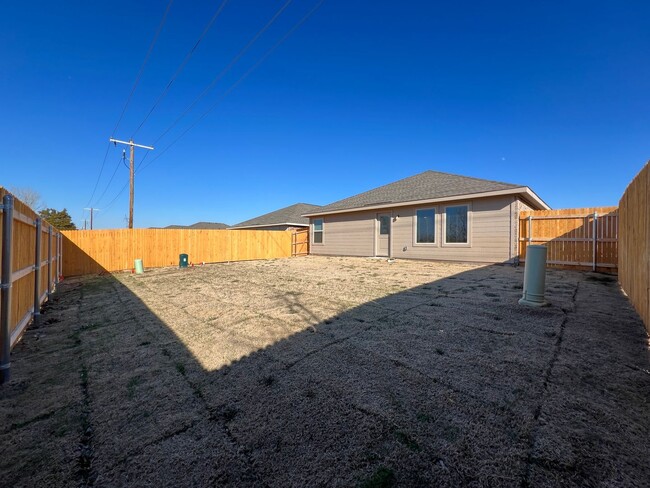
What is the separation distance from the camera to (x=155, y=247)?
12.5 meters

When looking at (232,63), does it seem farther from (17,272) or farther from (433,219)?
(433,219)

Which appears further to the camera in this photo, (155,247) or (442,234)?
(155,247)

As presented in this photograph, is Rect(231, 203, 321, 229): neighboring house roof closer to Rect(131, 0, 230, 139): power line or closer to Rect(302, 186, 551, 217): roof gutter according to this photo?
Rect(302, 186, 551, 217): roof gutter

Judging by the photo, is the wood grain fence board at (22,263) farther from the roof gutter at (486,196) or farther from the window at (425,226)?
the window at (425,226)

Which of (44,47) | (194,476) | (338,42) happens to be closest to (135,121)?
(44,47)

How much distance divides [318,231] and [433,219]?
7.51 metres

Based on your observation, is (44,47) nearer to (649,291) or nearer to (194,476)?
(194,476)

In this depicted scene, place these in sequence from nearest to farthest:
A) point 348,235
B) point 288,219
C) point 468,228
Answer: point 468,228
point 348,235
point 288,219

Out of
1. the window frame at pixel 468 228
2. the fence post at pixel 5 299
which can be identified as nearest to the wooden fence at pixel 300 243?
the window frame at pixel 468 228

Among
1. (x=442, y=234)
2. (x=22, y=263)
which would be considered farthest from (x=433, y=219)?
(x=22, y=263)

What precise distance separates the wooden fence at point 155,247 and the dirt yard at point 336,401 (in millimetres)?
8827

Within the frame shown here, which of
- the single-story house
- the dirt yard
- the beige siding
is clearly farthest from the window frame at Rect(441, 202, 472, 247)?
the dirt yard

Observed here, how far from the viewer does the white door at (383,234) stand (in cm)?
1311

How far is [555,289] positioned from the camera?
5656 mm
